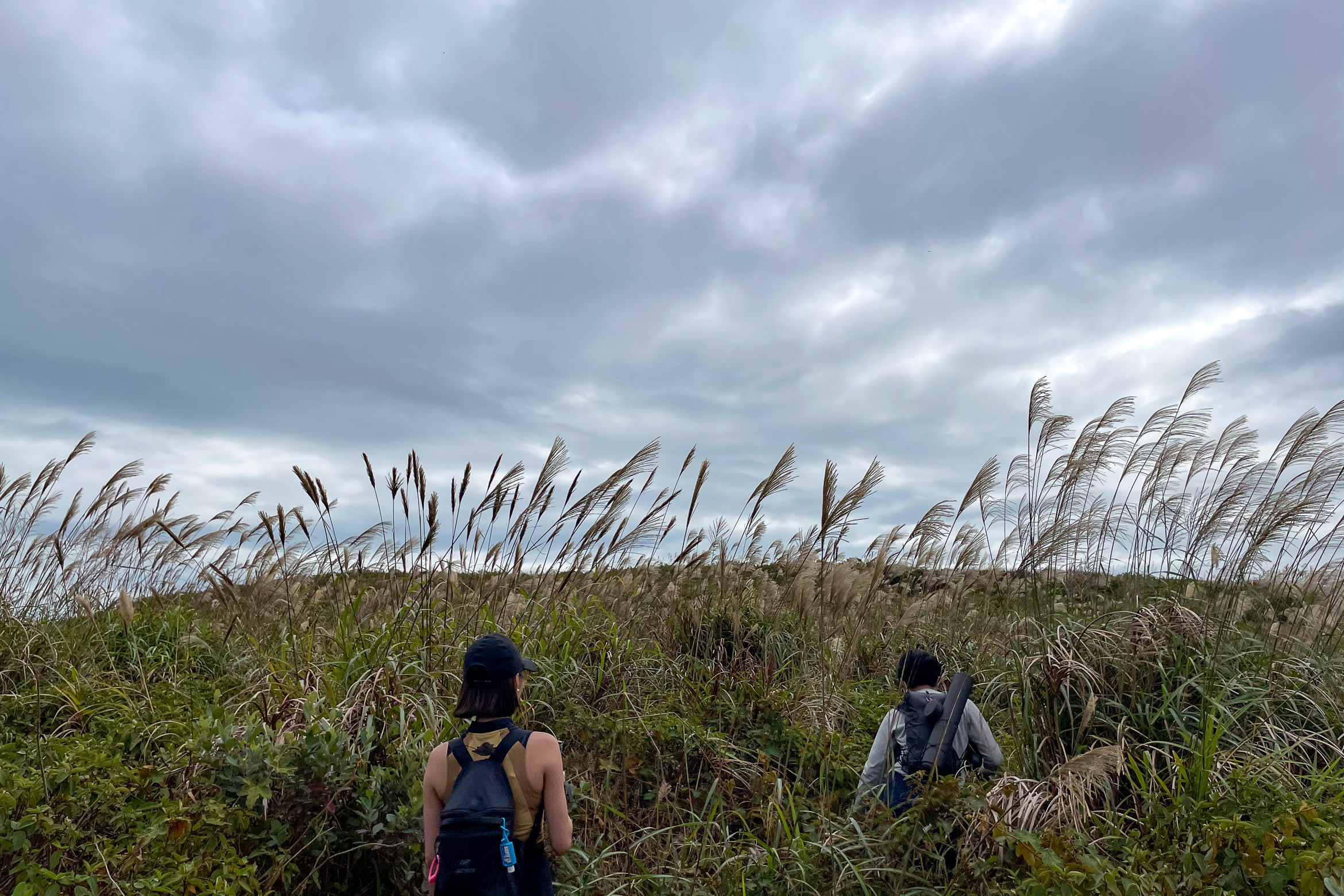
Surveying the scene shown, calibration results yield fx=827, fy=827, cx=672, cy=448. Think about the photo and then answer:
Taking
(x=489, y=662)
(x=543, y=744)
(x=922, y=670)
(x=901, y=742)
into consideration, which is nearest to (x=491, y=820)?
(x=543, y=744)

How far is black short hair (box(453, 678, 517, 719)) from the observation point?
10.1 ft

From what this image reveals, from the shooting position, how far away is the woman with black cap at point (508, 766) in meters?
2.98

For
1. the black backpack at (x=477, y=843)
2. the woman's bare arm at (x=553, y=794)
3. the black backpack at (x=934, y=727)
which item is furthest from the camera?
the black backpack at (x=934, y=727)

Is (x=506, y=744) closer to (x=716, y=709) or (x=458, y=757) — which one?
(x=458, y=757)

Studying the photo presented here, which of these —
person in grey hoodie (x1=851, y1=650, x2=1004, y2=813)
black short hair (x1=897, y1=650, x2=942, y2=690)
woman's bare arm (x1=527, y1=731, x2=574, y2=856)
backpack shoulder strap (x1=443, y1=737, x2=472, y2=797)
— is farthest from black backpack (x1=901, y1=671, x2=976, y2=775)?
backpack shoulder strap (x1=443, y1=737, x2=472, y2=797)

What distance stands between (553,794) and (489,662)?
→ 0.53 m

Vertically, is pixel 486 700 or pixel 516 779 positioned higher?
pixel 486 700

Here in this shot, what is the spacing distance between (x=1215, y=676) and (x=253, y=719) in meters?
5.01

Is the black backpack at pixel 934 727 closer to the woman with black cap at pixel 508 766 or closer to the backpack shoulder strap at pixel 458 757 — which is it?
the woman with black cap at pixel 508 766

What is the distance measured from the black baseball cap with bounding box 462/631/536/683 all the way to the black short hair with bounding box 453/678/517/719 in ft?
0.05

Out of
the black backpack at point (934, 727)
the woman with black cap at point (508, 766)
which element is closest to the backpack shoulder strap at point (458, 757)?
the woman with black cap at point (508, 766)

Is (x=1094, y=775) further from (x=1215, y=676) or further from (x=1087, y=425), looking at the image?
(x=1087, y=425)

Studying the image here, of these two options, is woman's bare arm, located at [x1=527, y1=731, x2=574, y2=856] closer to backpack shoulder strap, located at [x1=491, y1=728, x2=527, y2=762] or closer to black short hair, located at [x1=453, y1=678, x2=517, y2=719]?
backpack shoulder strap, located at [x1=491, y1=728, x2=527, y2=762]

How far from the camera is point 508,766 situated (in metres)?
2.97
